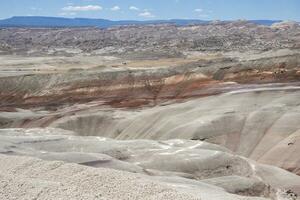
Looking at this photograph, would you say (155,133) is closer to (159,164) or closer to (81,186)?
(159,164)

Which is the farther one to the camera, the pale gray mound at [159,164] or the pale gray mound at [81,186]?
the pale gray mound at [159,164]

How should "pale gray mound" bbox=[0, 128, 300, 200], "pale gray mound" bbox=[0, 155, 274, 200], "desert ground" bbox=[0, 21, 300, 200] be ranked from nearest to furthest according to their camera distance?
1. "pale gray mound" bbox=[0, 155, 274, 200]
2. "desert ground" bbox=[0, 21, 300, 200]
3. "pale gray mound" bbox=[0, 128, 300, 200]

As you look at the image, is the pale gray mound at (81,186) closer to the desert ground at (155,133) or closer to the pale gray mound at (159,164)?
the desert ground at (155,133)

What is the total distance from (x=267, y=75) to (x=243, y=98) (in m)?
14.7

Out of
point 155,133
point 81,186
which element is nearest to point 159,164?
point 81,186

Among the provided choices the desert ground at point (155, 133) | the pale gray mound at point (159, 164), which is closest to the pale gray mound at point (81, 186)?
the desert ground at point (155, 133)

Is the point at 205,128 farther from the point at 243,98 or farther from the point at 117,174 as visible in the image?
the point at 117,174

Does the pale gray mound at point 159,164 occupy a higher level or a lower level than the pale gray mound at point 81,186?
lower

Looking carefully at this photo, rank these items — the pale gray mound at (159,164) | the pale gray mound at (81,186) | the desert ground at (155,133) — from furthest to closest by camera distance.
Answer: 1. the pale gray mound at (159,164)
2. the desert ground at (155,133)
3. the pale gray mound at (81,186)

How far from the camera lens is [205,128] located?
49.7 metres

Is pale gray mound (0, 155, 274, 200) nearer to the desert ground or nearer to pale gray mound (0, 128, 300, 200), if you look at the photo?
the desert ground

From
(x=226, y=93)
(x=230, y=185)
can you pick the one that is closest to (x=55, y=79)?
(x=226, y=93)

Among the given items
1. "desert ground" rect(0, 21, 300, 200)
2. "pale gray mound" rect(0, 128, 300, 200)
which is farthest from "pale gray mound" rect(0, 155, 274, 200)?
"pale gray mound" rect(0, 128, 300, 200)

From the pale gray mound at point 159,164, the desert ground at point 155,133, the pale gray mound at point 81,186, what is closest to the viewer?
the pale gray mound at point 81,186
